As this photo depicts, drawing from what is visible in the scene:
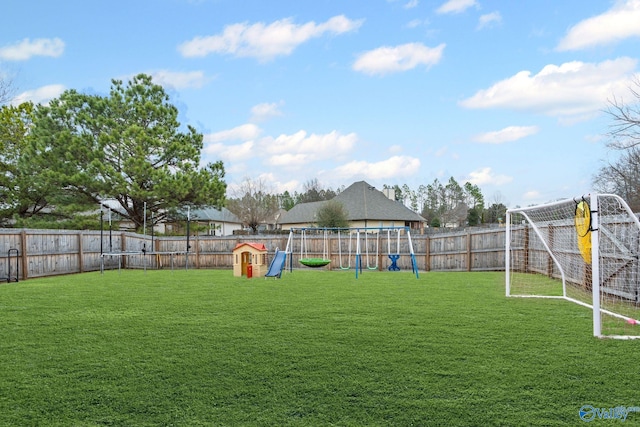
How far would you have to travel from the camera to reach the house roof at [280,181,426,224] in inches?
1692

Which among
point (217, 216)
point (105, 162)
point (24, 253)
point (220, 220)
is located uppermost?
point (105, 162)

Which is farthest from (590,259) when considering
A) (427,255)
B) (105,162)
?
(105,162)

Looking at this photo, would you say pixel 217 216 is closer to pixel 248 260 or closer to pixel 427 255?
pixel 427 255

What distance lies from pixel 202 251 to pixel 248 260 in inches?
223

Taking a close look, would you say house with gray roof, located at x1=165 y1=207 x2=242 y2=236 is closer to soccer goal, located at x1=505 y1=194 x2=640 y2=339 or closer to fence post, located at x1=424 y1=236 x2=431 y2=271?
fence post, located at x1=424 y1=236 x2=431 y2=271

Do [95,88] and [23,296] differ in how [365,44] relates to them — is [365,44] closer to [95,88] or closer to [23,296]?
[23,296]

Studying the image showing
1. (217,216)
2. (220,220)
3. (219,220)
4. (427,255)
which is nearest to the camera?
(427,255)

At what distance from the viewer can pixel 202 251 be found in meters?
19.3

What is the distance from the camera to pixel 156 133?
23.9 metres

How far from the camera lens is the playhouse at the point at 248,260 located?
13.9 m

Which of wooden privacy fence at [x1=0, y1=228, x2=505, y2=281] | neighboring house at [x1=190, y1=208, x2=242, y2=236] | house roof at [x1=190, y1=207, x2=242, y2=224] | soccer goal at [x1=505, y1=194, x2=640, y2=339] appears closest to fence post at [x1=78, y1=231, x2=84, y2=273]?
wooden privacy fence at [x1=0, y1=228, x2=505, y2=281]

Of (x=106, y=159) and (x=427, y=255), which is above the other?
(x=106, y=159)

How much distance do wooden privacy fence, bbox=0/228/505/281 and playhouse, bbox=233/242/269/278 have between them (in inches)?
82.3

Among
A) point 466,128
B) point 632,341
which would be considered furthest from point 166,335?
point 466,128
